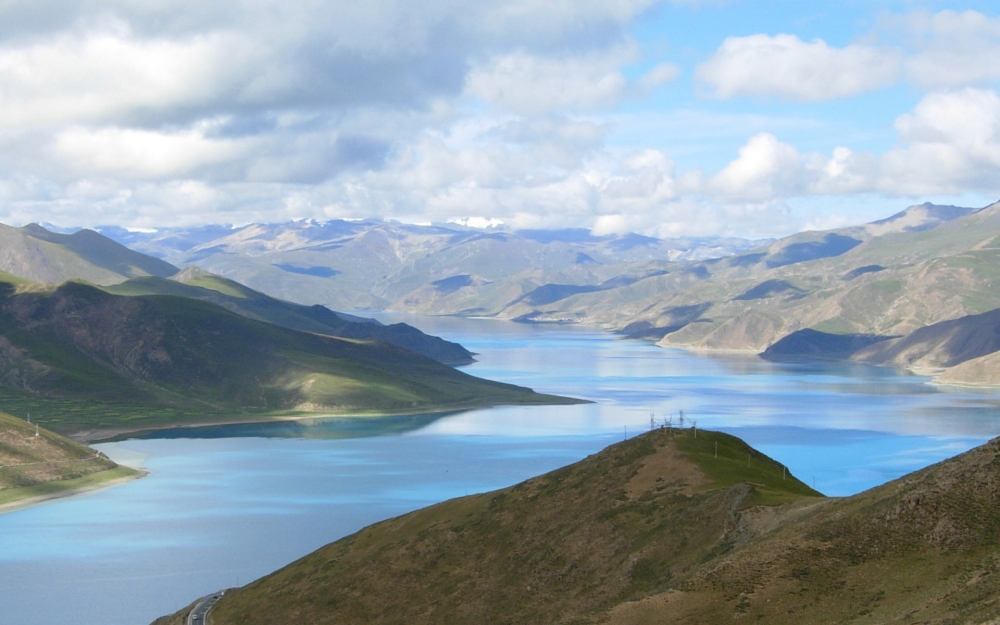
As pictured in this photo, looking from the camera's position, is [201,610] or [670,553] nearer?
[670,553]

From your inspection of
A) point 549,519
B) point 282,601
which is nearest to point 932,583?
point 549,519

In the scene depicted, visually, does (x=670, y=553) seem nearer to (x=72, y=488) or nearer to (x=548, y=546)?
(x=548, y=546)

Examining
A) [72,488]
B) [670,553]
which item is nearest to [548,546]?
[670,553]

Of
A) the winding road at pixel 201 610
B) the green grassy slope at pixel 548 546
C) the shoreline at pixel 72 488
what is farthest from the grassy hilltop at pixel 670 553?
the shoreline at pixel 72 488

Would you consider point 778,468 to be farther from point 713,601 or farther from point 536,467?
point 536,467

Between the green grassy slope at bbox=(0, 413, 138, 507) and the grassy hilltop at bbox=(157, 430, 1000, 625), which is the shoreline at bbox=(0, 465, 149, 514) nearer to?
the green grassy slope at bbox=(0, 413, 138, 507)

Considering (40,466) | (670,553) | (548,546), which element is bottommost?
(548,546)

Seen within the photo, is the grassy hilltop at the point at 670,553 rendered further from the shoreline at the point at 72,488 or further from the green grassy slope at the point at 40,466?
the green grassy slope at the point at 40,466
